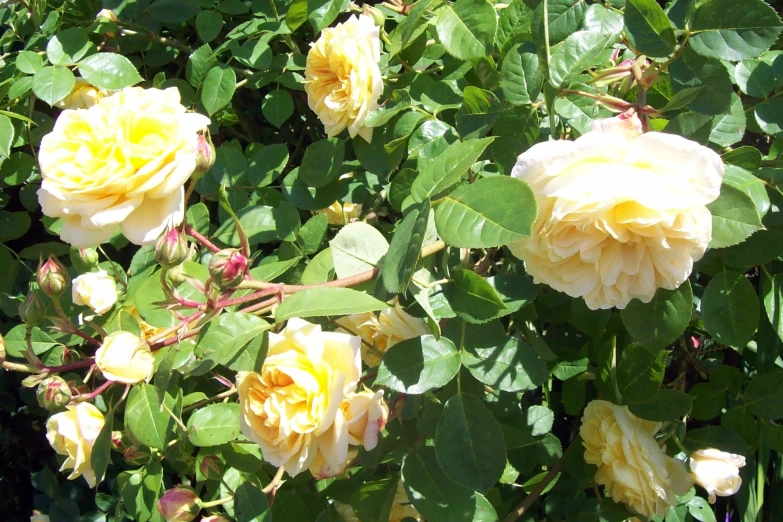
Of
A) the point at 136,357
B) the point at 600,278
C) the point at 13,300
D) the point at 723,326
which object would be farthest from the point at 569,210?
the point at 13,300

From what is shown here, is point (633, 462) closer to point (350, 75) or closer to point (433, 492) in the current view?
point (433, 492)

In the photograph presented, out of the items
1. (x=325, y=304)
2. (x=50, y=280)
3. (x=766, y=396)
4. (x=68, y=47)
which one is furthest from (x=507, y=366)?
(x=68, y=47)

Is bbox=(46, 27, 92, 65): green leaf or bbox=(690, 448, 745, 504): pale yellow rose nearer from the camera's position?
bbox=(690, 448, 745, 504): pale yellow rose

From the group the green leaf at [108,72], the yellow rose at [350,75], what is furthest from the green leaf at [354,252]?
the green leaf at [108,72]

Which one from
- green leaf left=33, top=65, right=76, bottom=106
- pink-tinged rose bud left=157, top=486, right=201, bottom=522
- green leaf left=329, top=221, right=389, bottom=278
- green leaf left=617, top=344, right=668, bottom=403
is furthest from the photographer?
green leaf left=33, top=65, right=76, bottom=106

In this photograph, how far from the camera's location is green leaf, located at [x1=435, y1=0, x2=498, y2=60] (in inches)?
42.0

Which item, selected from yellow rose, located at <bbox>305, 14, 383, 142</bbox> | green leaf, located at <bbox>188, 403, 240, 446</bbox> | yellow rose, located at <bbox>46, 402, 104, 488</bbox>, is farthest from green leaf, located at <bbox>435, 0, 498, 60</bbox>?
yellow rose, located at <bbox>46, 402, 104, 488</bbox>

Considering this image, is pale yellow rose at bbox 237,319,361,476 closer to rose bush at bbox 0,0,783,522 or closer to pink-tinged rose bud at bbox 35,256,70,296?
rose bush at bbox 0,0,783,522

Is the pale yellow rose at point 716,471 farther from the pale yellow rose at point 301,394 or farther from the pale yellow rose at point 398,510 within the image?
the pale yellow rose at point 301,394

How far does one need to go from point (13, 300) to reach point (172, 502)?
64cm

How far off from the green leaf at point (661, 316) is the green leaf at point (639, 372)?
7.3 inches

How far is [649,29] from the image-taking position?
0.89 m

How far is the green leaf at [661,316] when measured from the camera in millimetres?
859

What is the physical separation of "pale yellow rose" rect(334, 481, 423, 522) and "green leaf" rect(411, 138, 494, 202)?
537 millimetres
